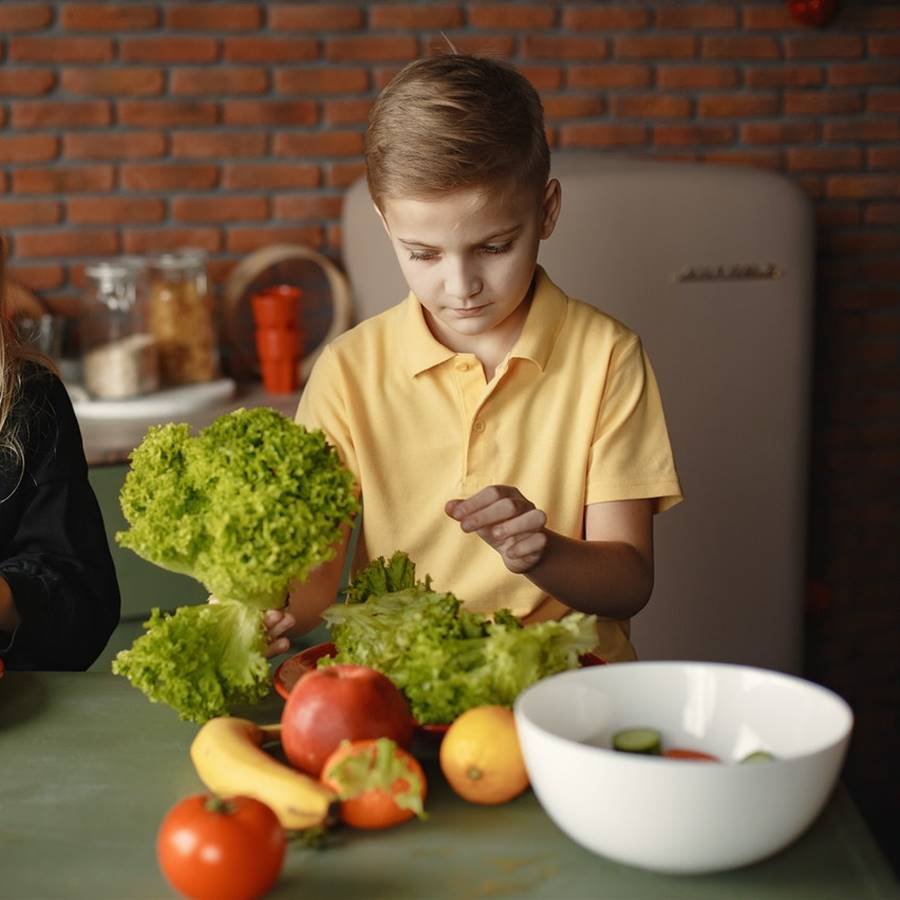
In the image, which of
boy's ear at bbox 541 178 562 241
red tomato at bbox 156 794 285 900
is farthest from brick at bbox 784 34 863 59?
red tomato at bbox 156 794 285 900

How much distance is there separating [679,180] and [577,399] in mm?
1296

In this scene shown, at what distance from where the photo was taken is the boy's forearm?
1382 millimetres

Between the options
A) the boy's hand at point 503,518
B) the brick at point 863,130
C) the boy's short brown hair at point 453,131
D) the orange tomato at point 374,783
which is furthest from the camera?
the brick at point 863,130

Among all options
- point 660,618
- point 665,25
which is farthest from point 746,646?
point 665,25

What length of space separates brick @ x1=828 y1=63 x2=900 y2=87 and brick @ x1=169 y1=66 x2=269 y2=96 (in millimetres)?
1333

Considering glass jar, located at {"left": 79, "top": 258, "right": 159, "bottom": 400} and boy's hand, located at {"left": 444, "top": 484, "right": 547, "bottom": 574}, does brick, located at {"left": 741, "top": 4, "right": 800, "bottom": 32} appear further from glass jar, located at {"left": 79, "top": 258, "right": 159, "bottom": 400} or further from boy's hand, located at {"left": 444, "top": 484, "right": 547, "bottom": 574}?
boy's hand, located at {"left": 444, "top": 484, "right": 547, "bottom": 574}

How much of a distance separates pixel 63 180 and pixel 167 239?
27cm

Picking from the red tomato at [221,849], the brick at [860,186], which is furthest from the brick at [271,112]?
the red tomato at [221,849]

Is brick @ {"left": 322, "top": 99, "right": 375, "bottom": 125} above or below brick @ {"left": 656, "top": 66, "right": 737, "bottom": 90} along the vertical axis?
below

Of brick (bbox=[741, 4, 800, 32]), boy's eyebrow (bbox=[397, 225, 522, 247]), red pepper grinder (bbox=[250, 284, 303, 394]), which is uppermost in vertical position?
brick (bbox=[741, 4, 800, 32])

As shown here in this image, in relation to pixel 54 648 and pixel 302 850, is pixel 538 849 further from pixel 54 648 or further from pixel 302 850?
pixel 54 648

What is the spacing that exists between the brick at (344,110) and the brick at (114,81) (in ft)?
1.24

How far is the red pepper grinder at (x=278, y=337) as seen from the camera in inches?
115

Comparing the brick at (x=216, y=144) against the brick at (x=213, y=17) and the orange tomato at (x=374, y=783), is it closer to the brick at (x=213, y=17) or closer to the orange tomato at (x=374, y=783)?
the brick at (x=213, y=17)
